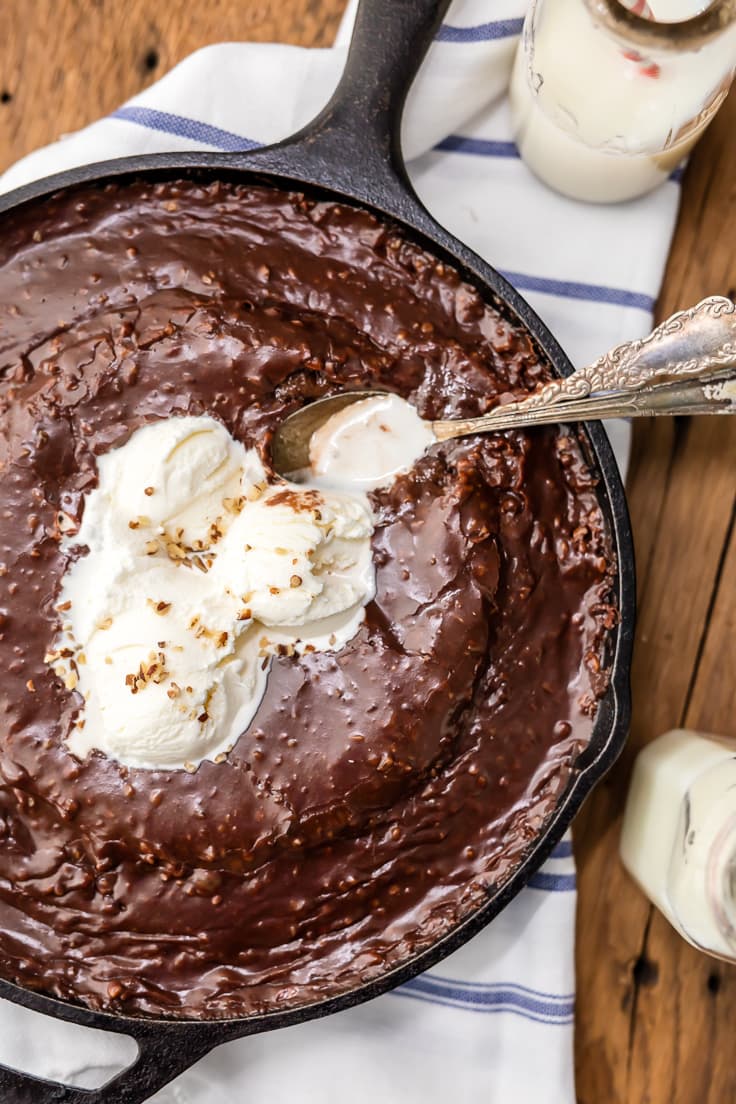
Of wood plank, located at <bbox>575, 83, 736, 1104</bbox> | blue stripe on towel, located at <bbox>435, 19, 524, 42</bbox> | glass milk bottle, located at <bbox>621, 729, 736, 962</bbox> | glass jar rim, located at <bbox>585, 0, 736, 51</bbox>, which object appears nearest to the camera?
glass jar rim, located at <bbox>585, 0, 736, 51</bbox>

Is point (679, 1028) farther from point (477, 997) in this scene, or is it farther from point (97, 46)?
point (97, 46)

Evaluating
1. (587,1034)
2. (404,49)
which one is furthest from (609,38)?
(587,1034)

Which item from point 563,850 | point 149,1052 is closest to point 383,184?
point 563,850

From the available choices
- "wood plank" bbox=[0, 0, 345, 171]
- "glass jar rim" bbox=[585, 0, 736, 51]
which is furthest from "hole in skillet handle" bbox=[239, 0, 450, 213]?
"wood plank" bbox=[0, 0, 345, 171]

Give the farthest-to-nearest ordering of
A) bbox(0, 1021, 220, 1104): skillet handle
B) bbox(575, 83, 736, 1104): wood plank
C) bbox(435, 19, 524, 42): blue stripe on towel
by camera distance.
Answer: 1. bbox(575, 83, 736, 1104): wood plank
2. bbox(435, 19, 524, 42): blue stripe on towel
3. bbox(0, 1021, 220, 1104): skillet handle

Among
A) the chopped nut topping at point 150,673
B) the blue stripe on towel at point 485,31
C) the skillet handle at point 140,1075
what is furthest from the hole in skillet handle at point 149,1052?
the blue stripe on towel at point 485,31

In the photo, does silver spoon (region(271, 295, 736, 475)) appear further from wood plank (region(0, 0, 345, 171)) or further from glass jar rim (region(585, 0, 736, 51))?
wood plank (region(0, 0, 345, 171))

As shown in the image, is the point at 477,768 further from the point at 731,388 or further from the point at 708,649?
the point at 731,388
